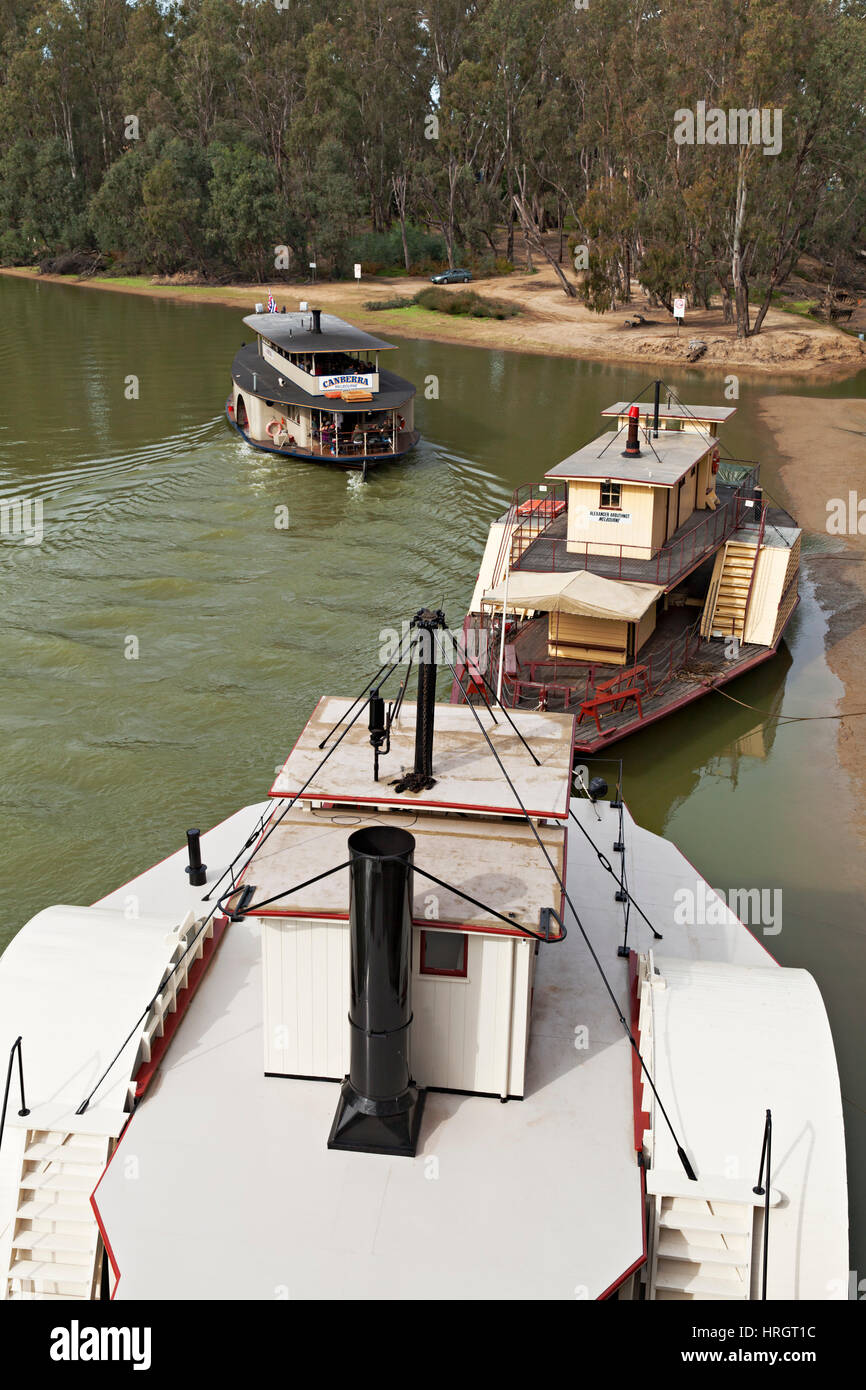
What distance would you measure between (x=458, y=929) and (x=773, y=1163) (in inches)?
146

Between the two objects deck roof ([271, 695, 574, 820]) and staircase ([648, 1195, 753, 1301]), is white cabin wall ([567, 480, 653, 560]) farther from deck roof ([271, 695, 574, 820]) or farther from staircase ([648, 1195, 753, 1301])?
staircase ([648, 1195, 753, 1301])

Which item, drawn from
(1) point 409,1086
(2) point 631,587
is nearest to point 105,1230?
(1) point 409,1086

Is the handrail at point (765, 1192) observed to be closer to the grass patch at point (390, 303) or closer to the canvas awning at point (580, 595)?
the canvas awning at point (580, 595)

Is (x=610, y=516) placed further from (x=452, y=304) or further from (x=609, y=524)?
(x=452, y=304)

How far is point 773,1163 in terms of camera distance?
10859 mm

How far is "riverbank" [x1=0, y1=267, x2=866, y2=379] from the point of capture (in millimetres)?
72750

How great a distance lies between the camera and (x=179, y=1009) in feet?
42.8

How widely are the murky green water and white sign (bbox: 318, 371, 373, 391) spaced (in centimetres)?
334

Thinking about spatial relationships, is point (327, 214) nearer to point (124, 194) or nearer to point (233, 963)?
point (124, 194)

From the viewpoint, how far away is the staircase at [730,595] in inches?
1096

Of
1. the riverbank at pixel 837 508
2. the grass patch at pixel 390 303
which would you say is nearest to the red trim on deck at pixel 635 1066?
the riverbank at pixel 837 508

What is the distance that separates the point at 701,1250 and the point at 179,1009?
6110 millimetres

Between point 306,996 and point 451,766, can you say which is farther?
point 451,766

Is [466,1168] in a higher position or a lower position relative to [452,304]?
lower
